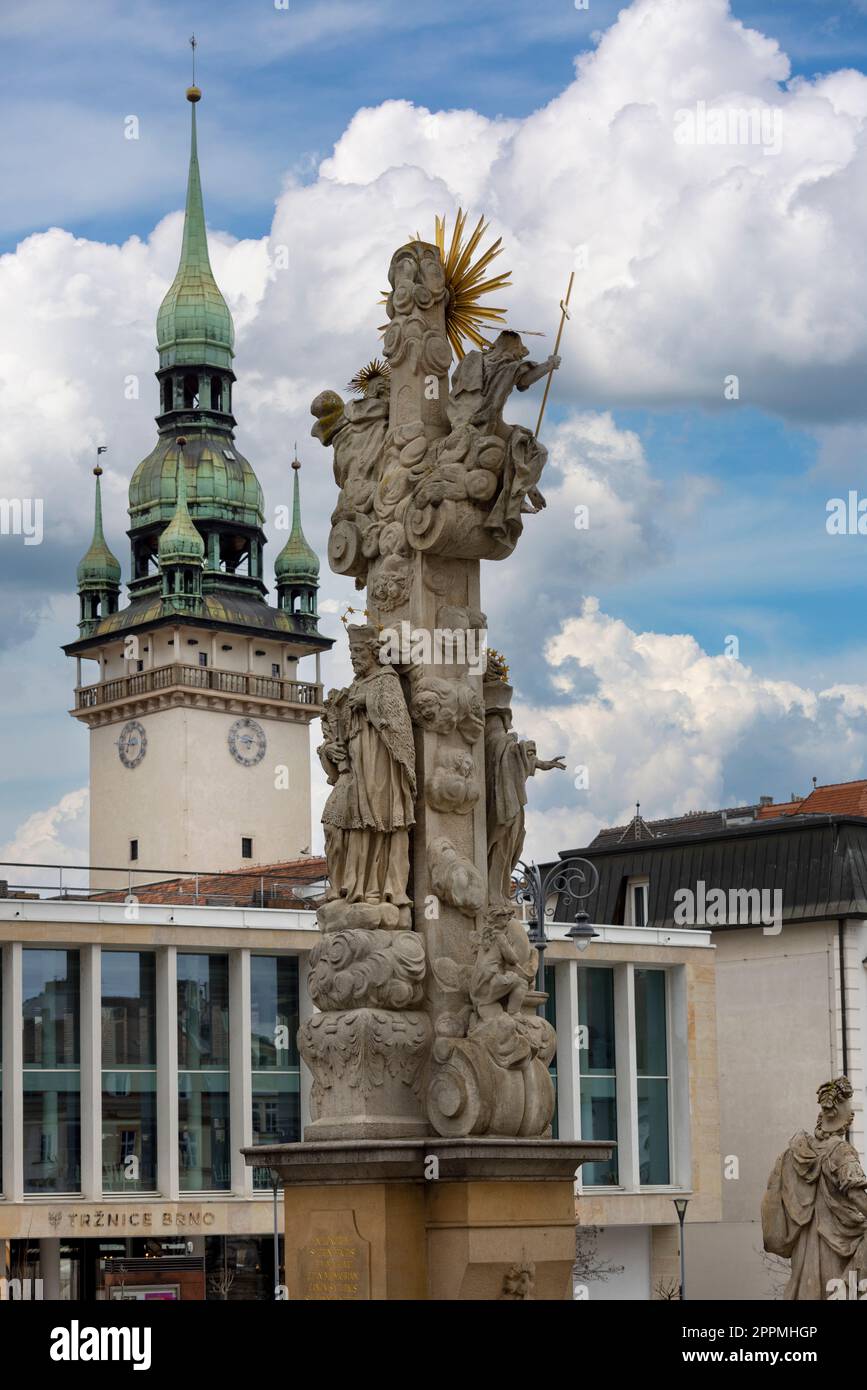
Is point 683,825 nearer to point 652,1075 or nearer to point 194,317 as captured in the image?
point 652,1075

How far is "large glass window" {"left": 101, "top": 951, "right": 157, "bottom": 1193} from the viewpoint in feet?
171

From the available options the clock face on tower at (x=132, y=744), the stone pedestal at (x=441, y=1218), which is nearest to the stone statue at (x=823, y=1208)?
the stone pedestal at (x=441, y=1218)

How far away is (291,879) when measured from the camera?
56469 millimetres

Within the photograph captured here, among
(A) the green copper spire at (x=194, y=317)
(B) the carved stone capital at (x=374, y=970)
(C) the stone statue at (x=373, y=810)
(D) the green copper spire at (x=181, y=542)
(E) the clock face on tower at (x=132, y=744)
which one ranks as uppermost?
(A) the green copper spire at (x=194, y=317)

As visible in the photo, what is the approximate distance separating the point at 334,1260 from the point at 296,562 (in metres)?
122

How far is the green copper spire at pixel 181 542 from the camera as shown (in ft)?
410

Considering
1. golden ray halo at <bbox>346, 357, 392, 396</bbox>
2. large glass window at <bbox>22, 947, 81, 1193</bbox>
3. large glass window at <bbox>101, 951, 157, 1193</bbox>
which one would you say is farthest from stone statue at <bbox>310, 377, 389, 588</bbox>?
large glass window at <bbox>101, 951, 157, 1193</bbox>

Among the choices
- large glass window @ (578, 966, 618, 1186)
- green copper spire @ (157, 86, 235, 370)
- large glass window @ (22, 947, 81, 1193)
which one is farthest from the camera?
green copper spire @ (157, 86, 235, 370)

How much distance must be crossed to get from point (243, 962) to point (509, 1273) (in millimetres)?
37825

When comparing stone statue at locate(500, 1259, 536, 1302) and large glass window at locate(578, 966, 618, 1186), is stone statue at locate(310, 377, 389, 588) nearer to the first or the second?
stone statue at locate(500, 1259, 536, 1302)

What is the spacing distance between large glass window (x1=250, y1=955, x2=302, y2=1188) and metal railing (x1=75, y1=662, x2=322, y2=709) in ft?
229

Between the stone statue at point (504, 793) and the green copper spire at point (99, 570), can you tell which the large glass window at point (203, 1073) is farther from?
the green copper spire at point (99, 570)

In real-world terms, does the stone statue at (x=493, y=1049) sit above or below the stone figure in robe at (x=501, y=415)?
below

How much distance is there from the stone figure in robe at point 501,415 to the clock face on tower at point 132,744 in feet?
359
